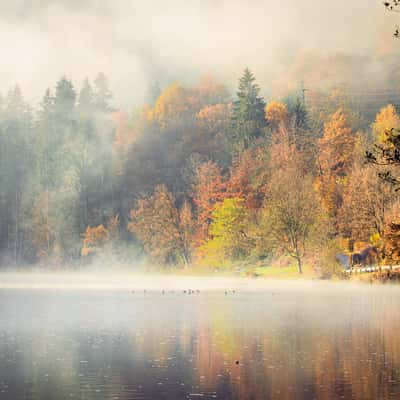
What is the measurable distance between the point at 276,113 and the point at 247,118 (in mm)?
7091

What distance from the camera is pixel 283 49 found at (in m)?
158

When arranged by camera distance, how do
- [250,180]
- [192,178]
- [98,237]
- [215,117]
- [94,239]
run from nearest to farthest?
→ 1. [250,180]
2. [192,178]
3. [94,239]
4. [98,237]
5. [215,117]

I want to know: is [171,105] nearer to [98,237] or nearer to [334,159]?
[98,237]

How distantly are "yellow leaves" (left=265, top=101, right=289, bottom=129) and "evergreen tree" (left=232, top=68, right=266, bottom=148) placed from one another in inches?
77.7

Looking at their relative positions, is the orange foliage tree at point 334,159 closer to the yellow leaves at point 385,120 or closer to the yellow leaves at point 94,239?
the yellow leaves at point 385,120

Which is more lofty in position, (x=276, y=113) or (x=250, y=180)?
(x=276, y=113)

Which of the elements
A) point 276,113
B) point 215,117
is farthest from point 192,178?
point 215,117

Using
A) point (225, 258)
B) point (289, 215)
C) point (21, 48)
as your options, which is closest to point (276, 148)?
point (225, 258)

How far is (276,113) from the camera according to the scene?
433ft

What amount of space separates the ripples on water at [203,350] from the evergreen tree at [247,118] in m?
69.6

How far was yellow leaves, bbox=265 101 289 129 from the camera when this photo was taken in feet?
428

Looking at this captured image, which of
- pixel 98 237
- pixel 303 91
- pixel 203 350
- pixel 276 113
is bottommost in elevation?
pixel 203 350

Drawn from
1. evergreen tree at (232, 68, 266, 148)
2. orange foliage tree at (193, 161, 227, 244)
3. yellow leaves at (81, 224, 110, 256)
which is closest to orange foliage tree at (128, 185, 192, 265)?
orange foliage tree at (193, 161, 227, 244)

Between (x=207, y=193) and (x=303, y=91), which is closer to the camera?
(x=207, y=193)
